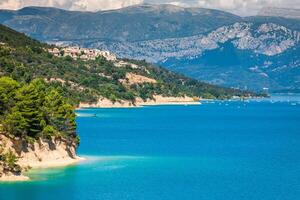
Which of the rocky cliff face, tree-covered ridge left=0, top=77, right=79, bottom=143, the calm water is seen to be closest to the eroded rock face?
the rocky cliff face

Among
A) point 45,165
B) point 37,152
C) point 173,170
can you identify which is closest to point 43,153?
point 37,152

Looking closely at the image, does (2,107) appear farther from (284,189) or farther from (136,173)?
(284,189)

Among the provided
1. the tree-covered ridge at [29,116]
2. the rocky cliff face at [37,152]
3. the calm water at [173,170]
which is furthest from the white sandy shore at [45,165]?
the tree-covered ridge at [29,116]

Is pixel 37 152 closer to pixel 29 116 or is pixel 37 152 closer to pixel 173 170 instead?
pixel 29 116

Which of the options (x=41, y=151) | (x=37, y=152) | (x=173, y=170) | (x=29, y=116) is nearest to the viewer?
(x=29, y=116)

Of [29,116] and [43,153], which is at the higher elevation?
[29,116]

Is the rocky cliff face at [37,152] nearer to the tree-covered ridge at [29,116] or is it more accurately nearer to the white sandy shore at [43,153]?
the white sandy shore at [43,153]

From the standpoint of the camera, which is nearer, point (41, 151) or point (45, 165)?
point (45, 165)

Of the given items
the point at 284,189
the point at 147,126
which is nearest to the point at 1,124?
the point at 284,189

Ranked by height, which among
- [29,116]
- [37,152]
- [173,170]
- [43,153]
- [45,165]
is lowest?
[173,170]
